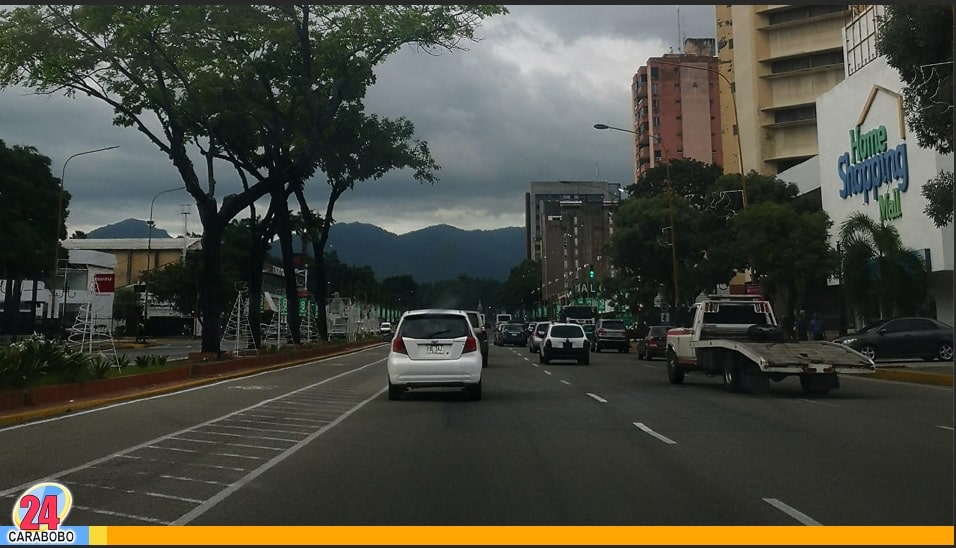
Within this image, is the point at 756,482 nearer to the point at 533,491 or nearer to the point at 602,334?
the point at 533,491

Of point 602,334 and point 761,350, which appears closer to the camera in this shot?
point 761,350

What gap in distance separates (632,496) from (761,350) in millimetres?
11244

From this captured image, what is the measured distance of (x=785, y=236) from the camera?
37.7m

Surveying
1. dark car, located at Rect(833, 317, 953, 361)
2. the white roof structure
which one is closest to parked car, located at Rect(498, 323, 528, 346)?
dark car, located at Rect(833, 317, 953, 361)

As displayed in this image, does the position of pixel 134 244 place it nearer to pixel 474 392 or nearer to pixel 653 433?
pixel 474 392

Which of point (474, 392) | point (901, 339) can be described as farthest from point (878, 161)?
point (474, 392)

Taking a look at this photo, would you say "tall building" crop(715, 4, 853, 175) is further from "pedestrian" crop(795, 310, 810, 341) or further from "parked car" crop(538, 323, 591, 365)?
"parked car" crop(538, 323, 591, 365)

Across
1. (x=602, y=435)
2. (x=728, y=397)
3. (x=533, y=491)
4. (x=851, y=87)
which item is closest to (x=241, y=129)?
(x=728, y=397)

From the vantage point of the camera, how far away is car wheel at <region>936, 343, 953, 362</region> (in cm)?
2856

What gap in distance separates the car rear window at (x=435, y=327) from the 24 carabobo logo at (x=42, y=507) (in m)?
9.12

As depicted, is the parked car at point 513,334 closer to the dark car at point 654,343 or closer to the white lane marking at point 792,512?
the dark car at point 654,343

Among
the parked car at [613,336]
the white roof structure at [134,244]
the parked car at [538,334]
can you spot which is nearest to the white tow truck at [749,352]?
the parked car at [538,334]

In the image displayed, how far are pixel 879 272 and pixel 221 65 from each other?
24.2 metres

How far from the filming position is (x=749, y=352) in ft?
59.0
